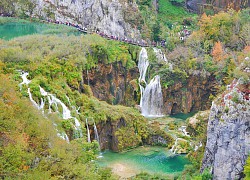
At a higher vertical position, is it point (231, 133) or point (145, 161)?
point (231, 133)

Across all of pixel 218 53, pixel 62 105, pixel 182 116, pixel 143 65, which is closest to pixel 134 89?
pixel 143 65

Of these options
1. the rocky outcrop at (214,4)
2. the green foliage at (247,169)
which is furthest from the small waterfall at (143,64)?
the green foliage at (247,169)

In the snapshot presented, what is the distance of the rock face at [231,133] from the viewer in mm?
25328

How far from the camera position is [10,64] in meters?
33.4

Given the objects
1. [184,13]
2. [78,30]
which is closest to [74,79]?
[78,30]

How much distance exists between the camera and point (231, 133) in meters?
25.6

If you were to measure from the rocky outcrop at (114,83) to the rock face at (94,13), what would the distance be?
11.6 m

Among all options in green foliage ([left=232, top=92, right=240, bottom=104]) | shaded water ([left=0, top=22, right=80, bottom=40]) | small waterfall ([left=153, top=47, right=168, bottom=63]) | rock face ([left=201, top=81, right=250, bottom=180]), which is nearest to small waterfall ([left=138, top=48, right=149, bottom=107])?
small waterfall ([left=153, top=47, right=168, bottom=63])

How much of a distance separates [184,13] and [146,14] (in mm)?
7976

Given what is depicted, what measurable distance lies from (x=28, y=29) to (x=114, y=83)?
734 inches

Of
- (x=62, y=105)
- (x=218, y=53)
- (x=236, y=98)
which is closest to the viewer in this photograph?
(x=236, y=98)

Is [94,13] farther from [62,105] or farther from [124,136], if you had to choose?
[62,105]

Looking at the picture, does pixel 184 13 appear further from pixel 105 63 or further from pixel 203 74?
pixel 105 63

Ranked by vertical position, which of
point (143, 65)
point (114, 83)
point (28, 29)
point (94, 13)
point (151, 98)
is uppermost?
point (94, 13)
